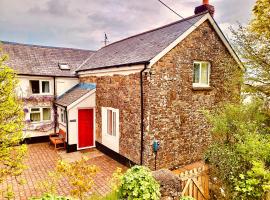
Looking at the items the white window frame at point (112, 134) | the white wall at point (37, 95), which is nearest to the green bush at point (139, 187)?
the white window frame at point (112, 134)

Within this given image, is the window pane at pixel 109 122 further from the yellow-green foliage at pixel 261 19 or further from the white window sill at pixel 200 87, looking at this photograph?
the yellow-green foliage at pixel 261 19

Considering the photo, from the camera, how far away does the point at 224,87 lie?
12492 millimetres

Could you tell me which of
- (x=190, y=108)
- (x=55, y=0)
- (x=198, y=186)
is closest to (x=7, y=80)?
(x=55, y=0)

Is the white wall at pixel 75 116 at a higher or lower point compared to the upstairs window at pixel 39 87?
lower

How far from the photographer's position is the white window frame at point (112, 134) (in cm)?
1170

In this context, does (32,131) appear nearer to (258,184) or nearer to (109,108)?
(109,108)

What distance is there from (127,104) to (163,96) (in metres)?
2.11

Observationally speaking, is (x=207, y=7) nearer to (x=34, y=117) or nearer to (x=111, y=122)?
(x=111, y=122)

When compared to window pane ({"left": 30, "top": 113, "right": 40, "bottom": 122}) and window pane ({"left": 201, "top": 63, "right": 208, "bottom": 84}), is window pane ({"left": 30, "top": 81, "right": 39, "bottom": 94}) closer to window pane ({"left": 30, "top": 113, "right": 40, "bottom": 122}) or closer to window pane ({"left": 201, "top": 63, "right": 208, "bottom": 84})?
window pane ({"left": 30, "top": 113, "right": 40, "bottom": 122})

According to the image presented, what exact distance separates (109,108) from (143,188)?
8.18 m

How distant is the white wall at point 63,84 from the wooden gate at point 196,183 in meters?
12.9

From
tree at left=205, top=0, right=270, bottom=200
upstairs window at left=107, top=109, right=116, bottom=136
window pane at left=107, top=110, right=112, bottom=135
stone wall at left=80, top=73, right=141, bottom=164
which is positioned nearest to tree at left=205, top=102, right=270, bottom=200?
tree at left=205, top=0, right=270, bottom=200

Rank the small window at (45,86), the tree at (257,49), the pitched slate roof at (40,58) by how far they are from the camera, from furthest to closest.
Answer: the small window at (45,86) < the pitched slate roof at (40,58) < the tree at (257,49)

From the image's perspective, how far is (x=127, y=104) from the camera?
10828mm
